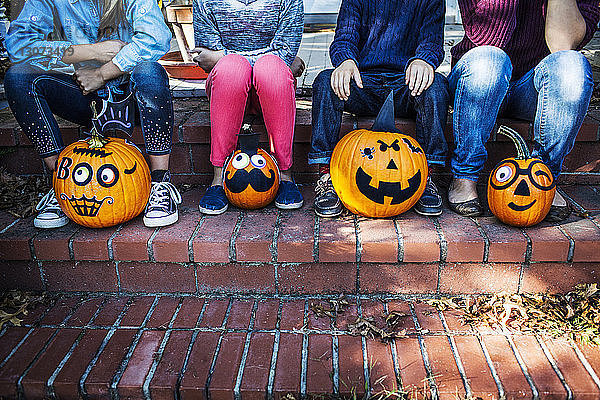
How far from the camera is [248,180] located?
218 centimetres

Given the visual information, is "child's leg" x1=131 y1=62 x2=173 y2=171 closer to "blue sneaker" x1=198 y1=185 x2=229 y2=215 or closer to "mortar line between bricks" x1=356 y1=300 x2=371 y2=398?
"blue sneaker" x1=198 y1=185 x2=229 y2=215

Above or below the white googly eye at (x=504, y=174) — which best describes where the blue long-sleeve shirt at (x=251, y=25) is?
above

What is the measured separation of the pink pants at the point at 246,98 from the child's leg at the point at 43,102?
2.03 feet

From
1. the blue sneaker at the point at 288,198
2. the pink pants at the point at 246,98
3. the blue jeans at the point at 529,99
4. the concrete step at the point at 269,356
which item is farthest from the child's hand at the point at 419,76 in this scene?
the concrete step at the point at 269,356

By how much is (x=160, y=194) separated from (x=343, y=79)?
0.92 m

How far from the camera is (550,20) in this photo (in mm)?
2162

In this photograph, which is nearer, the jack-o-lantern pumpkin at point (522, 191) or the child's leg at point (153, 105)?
the jack-o-lantern pumpkin at point (522, 191)

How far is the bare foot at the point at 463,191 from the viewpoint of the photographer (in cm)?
222

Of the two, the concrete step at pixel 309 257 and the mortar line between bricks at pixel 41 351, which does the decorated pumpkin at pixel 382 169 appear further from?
the mortar line between bricks at pixel 41 351

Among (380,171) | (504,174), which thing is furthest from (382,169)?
(504,174)

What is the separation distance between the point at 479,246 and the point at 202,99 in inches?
74.2

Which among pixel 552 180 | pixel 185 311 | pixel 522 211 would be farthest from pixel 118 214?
pixel 552 180

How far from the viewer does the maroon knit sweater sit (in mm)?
2236

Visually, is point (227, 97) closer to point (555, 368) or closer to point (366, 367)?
point (366, 367)
